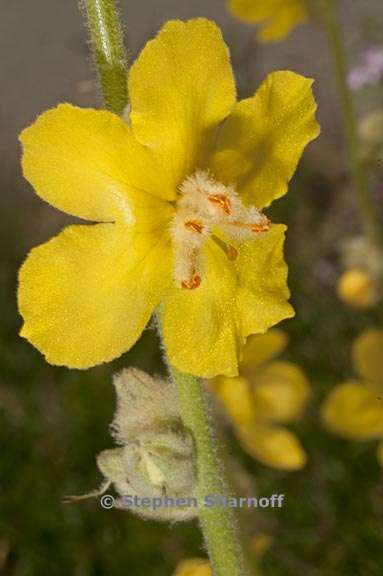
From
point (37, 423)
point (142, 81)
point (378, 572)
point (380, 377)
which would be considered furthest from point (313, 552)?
point (142, 81)

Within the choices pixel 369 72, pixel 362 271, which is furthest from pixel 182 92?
pixel 369 72

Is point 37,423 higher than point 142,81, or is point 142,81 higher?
point 142,81

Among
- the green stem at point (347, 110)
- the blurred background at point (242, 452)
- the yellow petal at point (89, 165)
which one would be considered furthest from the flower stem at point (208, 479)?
the green stem at point (347, 110)

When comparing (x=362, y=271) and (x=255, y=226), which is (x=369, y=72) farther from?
(x=255, y=226)

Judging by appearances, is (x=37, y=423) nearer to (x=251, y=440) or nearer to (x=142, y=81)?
(x=251, y=440)

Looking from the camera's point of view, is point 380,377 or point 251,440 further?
point 380,377

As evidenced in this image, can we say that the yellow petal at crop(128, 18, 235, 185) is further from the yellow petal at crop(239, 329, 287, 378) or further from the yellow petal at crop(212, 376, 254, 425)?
the yellow petal at crop(239, 329, 287, 378)

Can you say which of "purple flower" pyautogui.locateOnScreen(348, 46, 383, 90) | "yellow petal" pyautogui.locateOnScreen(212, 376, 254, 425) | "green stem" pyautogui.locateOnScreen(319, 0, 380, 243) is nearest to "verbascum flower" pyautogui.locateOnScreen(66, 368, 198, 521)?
"yellow petal" pyautogui.locateOnScreen(212, 376, 254, 425)
